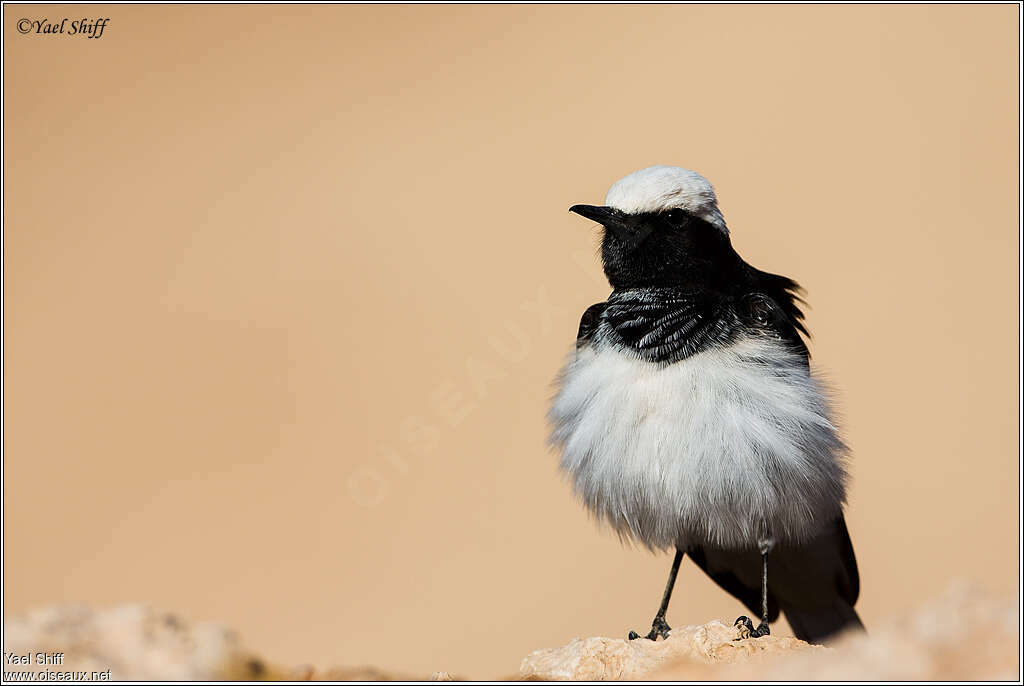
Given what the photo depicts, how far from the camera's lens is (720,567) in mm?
3664

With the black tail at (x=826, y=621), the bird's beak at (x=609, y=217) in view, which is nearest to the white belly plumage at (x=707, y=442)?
the bird's beak at (x=609, y=217)

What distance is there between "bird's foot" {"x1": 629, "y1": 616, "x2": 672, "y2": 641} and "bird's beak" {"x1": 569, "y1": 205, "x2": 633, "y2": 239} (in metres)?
1.25

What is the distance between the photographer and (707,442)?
9.59 ft

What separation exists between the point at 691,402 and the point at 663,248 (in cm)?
55

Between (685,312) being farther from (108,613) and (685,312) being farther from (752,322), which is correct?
(108,613)

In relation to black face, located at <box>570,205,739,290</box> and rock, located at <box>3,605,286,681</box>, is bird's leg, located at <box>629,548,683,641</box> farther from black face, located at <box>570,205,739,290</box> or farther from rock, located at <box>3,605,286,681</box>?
rock, located at <box>3,605,286,681</box>

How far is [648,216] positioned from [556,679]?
147cm

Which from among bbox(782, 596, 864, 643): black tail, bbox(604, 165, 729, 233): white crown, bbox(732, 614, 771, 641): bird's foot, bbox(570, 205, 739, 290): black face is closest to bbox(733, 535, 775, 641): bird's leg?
bbox(732, 614, 771, 641): bird's foot

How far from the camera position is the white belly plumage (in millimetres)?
2932

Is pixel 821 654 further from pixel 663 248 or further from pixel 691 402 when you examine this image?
pixel 663 248

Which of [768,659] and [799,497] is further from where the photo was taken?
[799,497]

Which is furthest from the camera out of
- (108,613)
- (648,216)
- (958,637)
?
(648,216)

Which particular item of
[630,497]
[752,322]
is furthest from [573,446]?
[752,322]

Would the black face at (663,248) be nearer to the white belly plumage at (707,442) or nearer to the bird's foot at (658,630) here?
the white belly plumage at (707,442)
